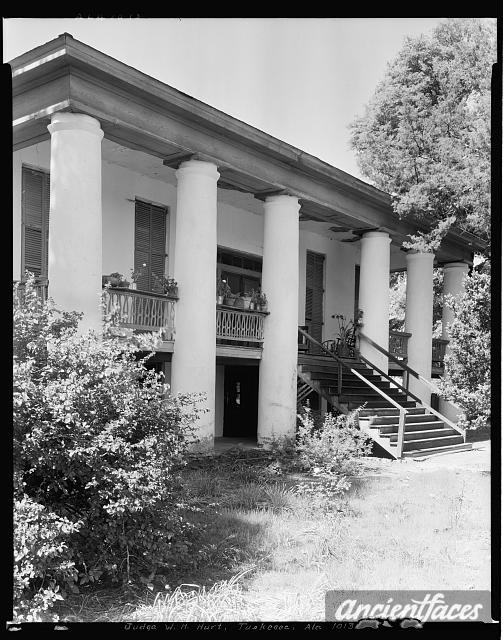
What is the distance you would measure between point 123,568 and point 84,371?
1830mm

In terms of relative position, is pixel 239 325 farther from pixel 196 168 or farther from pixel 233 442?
pixel 233 442

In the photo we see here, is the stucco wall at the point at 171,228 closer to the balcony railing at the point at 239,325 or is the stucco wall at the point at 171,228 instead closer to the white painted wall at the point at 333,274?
the white painted wall at the point at 333,274

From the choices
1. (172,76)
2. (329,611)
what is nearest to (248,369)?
(172,76)

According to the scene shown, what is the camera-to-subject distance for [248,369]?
1798cm

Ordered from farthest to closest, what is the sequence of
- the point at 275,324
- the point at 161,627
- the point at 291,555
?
1. the point at 275,324
2. the point at 291,555
3. the point at 161,627

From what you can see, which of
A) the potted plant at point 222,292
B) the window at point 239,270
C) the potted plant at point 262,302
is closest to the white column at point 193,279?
the potted plant at point 222,292

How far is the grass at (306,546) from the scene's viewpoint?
19.1 ft

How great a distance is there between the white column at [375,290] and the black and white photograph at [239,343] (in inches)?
2.4

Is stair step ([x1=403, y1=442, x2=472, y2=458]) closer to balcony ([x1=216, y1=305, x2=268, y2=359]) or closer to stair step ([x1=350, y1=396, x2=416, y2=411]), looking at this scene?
stair step ([x1=350, y1=396, x2=416, y2=411])

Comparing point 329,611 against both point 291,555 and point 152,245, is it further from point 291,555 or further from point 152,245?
point 152,245

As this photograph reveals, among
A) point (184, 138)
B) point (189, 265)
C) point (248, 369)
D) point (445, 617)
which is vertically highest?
point (184, 138)

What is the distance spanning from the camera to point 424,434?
1450 centimetres

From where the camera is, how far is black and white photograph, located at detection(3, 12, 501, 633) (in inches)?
228

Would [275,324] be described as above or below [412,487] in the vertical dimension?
above
